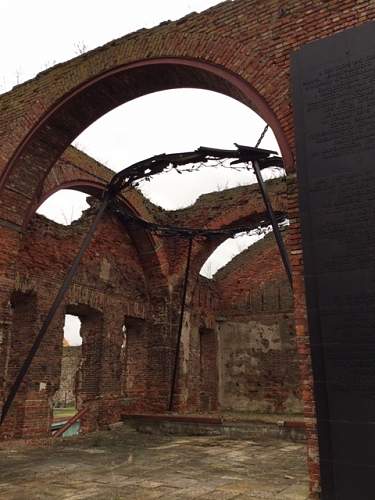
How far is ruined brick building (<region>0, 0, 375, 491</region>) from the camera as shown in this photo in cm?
525

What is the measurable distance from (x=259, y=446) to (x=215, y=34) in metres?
6.97

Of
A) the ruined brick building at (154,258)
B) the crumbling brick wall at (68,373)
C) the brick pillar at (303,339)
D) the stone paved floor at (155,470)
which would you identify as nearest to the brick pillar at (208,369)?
the ruined brick building at (154,258)

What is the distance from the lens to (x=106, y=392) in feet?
37.7

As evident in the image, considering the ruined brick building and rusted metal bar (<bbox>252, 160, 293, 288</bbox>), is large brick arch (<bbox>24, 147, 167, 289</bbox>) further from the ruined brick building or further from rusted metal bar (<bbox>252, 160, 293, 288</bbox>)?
rusted metal bar (<bbox>252, 160, 293, 288</bbox>)

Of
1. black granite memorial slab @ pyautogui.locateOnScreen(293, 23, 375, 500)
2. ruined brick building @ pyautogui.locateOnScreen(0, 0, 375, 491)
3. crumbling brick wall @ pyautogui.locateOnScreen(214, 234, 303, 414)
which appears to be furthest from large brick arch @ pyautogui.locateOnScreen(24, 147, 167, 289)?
black granite memorial slab @ pyautogui.locateOnScreen(293, 23, 375, 500)

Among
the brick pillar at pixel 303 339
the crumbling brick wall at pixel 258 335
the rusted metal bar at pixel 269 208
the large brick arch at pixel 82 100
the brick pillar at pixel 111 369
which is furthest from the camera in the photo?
the crumbling brick wall at pixel 258 335

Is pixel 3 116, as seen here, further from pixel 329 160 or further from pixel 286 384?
pixel 286 384

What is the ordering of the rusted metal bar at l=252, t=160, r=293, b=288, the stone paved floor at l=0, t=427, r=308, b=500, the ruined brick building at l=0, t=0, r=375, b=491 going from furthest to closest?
the rusted metal bar at l=252, t=160, r=293, b=288
the ruined brick building at l=0, t=0, r=375, b=491
the stone paved floor at l=0, t=427, r=308, b=500

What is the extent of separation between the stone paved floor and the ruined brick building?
117 centimetres

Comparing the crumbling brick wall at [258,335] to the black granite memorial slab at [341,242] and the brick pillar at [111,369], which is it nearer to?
the brick pillar at [111,369]

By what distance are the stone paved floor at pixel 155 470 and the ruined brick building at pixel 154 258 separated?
1171mm

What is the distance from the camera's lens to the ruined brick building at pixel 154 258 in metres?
5.25

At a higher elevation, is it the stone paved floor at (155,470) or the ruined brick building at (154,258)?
the ruined brick building at (154,258)

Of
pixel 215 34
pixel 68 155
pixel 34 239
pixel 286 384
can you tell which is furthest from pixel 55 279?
pixel 286 384
